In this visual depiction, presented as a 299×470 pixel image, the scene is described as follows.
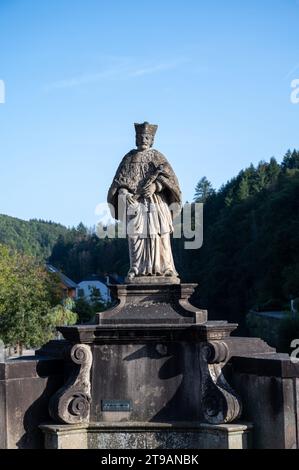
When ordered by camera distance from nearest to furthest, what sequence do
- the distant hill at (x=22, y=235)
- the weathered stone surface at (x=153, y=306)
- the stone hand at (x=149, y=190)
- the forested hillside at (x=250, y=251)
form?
the weathered stone surface at (x=153, y=306)
the stone hand at (x=149, y=190)
the forested hillside at (x=250, y=251)
the distant hill at (x=22, y=235)

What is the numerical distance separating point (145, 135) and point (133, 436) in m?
4.88

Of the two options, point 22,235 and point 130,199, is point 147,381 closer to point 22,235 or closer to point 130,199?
point 130,199

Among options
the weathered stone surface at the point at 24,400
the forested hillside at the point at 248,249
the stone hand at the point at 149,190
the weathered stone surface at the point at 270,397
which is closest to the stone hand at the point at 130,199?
the stone hand at the point at 149,190

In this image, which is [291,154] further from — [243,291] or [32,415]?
[32,415]

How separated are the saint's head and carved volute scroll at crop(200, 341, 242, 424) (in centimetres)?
361

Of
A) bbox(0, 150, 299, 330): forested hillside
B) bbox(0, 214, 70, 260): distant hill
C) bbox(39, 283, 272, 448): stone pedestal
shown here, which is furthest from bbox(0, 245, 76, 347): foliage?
bbox(0, 214, 70, 260): distant hill

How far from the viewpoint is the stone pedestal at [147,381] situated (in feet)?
37.5

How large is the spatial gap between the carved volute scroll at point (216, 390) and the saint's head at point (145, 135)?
3.61 metres

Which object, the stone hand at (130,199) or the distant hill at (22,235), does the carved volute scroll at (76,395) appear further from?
the distant hill at (22,235)

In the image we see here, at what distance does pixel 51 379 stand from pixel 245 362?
9.83ft

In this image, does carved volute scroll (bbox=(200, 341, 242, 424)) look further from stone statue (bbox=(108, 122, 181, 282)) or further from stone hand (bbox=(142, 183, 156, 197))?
stone hand (bbox=(142, 183, 156, 197))

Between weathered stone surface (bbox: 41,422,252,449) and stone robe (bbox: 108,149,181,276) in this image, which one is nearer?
weathered stone surface (bbox: 41,422,252,449)

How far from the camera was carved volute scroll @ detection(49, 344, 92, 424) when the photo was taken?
11.5 meters
